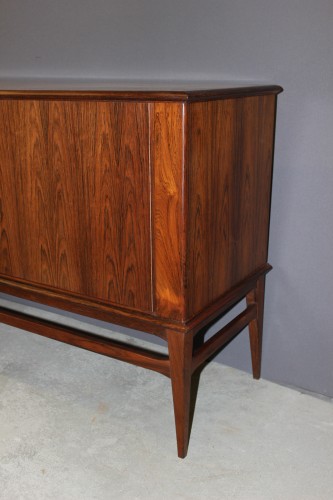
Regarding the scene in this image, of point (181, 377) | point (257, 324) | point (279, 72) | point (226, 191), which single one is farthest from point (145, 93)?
point (257, 324)

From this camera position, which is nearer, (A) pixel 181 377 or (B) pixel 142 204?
(B) pixel 142 204

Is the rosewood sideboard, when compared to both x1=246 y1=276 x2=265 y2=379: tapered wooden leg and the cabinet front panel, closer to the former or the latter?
the cabinet front panel

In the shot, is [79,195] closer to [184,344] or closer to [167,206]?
[167,206]

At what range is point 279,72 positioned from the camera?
1.86 m

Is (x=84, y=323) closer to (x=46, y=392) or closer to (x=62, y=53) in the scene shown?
(x=46, y=392)

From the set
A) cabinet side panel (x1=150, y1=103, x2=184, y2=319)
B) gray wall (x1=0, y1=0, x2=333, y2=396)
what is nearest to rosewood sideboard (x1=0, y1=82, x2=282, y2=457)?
cabinet side panel (x1=150, y1=103, x2=184, y2=319)

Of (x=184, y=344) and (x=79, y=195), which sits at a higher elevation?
(x=79, y=195)

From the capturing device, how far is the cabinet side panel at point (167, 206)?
56.4 inches

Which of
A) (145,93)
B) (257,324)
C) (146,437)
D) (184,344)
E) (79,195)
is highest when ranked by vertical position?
(145,93)

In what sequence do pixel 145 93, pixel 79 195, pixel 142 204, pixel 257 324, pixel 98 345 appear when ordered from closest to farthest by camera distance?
pixel 145 93 → pixel 142 204 → pixel 79 195 → pixel 98 345 → pixel 257 324

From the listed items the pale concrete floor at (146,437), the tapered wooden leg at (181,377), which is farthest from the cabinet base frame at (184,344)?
the pale concrete floor at (146,437)

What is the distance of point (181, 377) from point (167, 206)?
513 millimetres

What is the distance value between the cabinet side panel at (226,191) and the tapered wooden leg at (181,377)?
0.29 feet

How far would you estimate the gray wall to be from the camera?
1.81 meters
